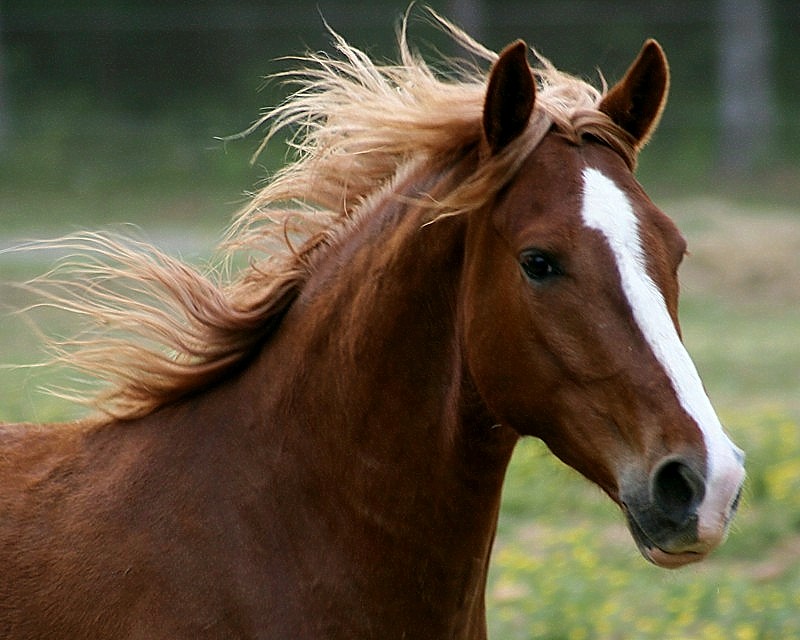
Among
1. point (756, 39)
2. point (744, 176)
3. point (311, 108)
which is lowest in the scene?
point (744, 176)

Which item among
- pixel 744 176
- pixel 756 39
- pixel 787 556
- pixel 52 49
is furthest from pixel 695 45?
pixel 787 556

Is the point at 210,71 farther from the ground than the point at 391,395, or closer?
closer

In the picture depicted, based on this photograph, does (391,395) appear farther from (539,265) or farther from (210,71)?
(210,71)

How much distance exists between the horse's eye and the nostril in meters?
0.43

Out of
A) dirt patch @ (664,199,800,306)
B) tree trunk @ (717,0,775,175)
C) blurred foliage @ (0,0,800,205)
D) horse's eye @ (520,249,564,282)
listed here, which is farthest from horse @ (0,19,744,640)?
tree trunk @ (717,0,775,175)

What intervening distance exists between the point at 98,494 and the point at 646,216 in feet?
4.34

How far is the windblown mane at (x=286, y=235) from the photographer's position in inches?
116

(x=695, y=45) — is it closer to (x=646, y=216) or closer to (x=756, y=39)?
(x=756, y=39)

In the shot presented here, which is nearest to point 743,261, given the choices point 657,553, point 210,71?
point 210,71

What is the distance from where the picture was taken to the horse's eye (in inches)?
100

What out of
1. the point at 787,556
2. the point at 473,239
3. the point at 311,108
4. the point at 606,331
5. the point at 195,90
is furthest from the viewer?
the point at 195,90

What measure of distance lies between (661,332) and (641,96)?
68cm

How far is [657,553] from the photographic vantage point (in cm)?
243

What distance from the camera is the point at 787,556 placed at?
5.96m
